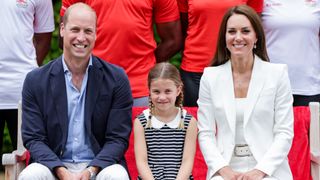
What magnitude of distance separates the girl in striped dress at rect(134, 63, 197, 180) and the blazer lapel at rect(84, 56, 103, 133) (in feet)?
1.05

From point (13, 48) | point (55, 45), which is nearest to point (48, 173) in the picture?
point (13, 48)

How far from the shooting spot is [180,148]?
647 cm

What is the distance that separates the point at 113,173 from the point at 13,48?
1.41 meters

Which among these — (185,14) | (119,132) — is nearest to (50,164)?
(119,132)

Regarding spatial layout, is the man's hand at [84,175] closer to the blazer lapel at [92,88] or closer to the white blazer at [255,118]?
the blazer lapel at [92,88]

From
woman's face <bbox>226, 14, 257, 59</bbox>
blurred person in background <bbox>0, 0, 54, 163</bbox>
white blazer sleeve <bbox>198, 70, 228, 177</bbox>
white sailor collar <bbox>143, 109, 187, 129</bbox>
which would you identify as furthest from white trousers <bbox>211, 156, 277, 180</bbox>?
blurred person in background <bbox>0, 0, 54, 163</bbox>

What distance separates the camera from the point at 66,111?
6418 mm

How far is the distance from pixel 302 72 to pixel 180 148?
1229 millimetres

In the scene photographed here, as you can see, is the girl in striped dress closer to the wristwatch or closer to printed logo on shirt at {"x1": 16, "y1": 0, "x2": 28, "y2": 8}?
the wristwatch

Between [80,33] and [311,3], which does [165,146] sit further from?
[311,3]

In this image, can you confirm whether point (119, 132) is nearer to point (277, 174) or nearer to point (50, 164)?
point (50, 164)

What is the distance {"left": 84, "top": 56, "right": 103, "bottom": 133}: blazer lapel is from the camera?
644 centimetres

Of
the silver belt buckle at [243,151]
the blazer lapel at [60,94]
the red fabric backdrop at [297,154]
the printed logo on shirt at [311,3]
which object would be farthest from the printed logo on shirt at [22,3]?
the printed logo on shirt at [311,3]

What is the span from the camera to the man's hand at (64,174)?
622 centimetres
